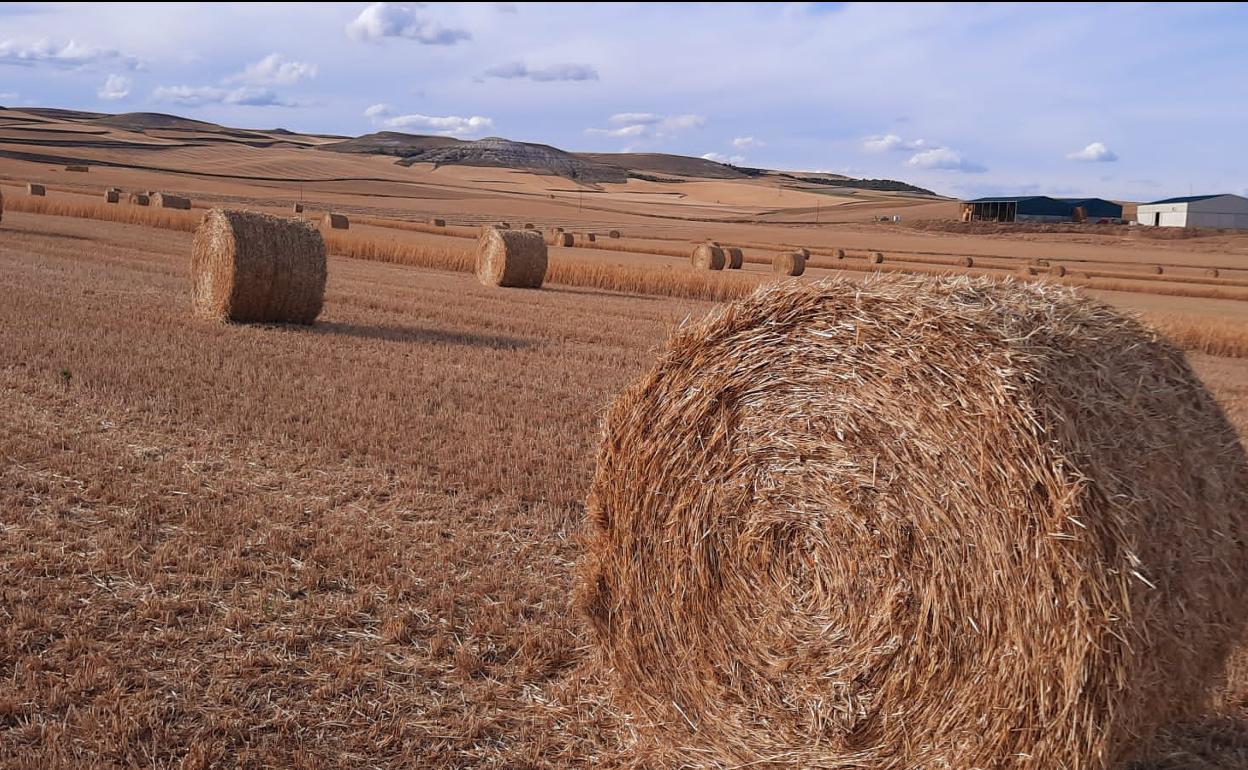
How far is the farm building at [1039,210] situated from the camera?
266 ft

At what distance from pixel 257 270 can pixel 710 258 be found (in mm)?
18148

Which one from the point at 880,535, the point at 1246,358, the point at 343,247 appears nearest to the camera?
the point at 880,535

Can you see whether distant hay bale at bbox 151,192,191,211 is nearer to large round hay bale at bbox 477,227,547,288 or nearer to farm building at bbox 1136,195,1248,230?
large round hay bale at bbox 477,227,547,288

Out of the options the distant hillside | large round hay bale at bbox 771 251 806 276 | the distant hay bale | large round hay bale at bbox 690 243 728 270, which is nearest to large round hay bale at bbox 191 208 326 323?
large round hay bale at bbox 690 243 728 270

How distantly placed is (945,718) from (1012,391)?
3.82ft

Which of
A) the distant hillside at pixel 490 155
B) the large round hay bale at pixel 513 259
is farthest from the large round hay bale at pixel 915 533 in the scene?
the distant hillside at pixel 490 155

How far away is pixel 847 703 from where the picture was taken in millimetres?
4031

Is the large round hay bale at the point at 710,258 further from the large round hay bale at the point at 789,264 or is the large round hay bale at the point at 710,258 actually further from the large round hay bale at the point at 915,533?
the large round hay bale at the point at 915,533

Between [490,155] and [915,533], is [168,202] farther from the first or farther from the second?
[490,155]

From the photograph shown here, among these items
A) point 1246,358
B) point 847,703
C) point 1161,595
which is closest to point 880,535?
point 847,703

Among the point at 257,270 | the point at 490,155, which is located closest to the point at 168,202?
the point at 257,270

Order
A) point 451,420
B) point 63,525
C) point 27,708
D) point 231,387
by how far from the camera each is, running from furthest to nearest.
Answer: point 231,387 < point 451,420 < point 63,525 < point 27,708

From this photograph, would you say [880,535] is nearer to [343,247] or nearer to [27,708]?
[27,708]

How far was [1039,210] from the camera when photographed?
81250mm
